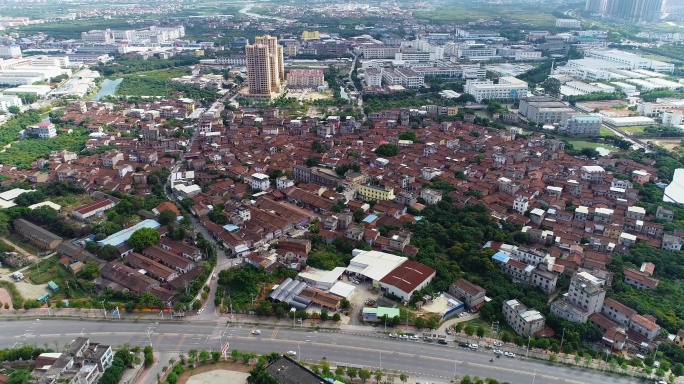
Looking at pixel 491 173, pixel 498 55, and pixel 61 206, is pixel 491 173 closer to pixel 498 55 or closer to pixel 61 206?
pixel 61 206

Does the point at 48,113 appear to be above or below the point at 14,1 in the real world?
below

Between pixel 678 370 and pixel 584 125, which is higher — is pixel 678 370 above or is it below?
below

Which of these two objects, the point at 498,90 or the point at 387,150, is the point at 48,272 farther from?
the point at 498,90

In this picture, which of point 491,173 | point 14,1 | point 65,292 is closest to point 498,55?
point 491,173

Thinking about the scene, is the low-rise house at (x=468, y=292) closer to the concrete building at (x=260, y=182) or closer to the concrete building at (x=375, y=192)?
the concrete building at (x=375, y=192)

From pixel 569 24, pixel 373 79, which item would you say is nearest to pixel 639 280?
pixel 373 79

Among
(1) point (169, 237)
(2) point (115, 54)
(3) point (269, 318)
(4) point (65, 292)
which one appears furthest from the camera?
(2) point (115, 54)

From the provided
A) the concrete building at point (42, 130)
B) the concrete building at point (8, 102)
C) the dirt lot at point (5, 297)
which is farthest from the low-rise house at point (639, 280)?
the concrete building at point (8, 102)
